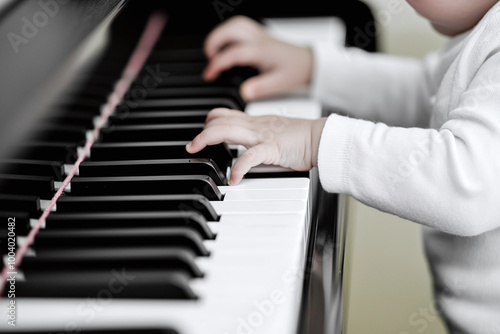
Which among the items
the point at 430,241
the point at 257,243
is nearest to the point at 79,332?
the point at 257,243

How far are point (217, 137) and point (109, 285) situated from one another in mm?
273

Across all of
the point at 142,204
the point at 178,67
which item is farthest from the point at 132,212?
the point at 178,67

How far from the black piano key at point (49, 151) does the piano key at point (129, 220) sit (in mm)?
92

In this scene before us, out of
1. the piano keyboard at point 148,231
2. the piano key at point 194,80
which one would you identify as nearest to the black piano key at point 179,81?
the piano key at point 194,80

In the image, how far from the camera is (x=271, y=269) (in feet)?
2.02

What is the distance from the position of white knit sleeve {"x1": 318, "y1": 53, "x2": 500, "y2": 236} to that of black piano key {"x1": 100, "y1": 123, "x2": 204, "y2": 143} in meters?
0.19

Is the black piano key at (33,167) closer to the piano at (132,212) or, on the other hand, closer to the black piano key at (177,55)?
the piano at (132,212)

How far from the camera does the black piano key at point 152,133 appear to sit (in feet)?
2.89

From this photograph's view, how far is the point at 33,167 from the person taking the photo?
0.77m

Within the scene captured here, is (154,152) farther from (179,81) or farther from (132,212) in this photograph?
(179,81)

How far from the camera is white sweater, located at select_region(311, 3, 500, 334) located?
76 centimetres

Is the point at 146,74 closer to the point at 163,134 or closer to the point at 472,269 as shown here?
the point at 163,134

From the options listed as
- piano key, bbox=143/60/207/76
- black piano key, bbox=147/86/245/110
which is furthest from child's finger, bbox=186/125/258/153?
piano key, bbox=143/60/207/76

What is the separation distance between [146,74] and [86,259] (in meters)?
0.51
